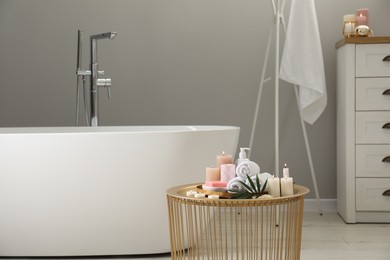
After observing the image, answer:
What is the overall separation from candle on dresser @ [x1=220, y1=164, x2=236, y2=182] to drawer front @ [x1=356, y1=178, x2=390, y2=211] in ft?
6.13

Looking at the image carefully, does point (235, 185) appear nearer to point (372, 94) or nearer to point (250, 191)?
point (250, 191)

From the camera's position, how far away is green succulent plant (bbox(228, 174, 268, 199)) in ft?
6.61

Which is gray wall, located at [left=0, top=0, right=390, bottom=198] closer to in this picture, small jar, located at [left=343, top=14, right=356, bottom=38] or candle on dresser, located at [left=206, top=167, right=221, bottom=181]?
small jar, located at [left=343, top=14, right=356, bottom=38]

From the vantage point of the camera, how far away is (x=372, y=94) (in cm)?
378

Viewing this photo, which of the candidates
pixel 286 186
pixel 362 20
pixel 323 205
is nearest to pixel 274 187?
pixel 286 186

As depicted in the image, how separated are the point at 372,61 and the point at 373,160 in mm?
579

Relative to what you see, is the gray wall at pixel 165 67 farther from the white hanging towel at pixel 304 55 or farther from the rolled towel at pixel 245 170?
the rolled towel at pixel 245 170

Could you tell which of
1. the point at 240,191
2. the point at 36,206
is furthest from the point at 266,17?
the point at 240,191

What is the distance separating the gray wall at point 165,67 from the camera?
4.34m

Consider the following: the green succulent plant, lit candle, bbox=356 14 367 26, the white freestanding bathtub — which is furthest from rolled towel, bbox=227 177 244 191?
lit candle, bbox=356 14 367 26

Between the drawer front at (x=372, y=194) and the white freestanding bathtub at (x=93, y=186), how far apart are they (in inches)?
46.3

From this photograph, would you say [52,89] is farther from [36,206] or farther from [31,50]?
[36,206]

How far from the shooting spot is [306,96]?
4.02m

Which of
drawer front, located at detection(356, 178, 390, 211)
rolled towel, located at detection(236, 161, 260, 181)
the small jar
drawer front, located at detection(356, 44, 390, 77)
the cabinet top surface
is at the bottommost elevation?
drawer front, located at detection(356, 178, 390, 211)
